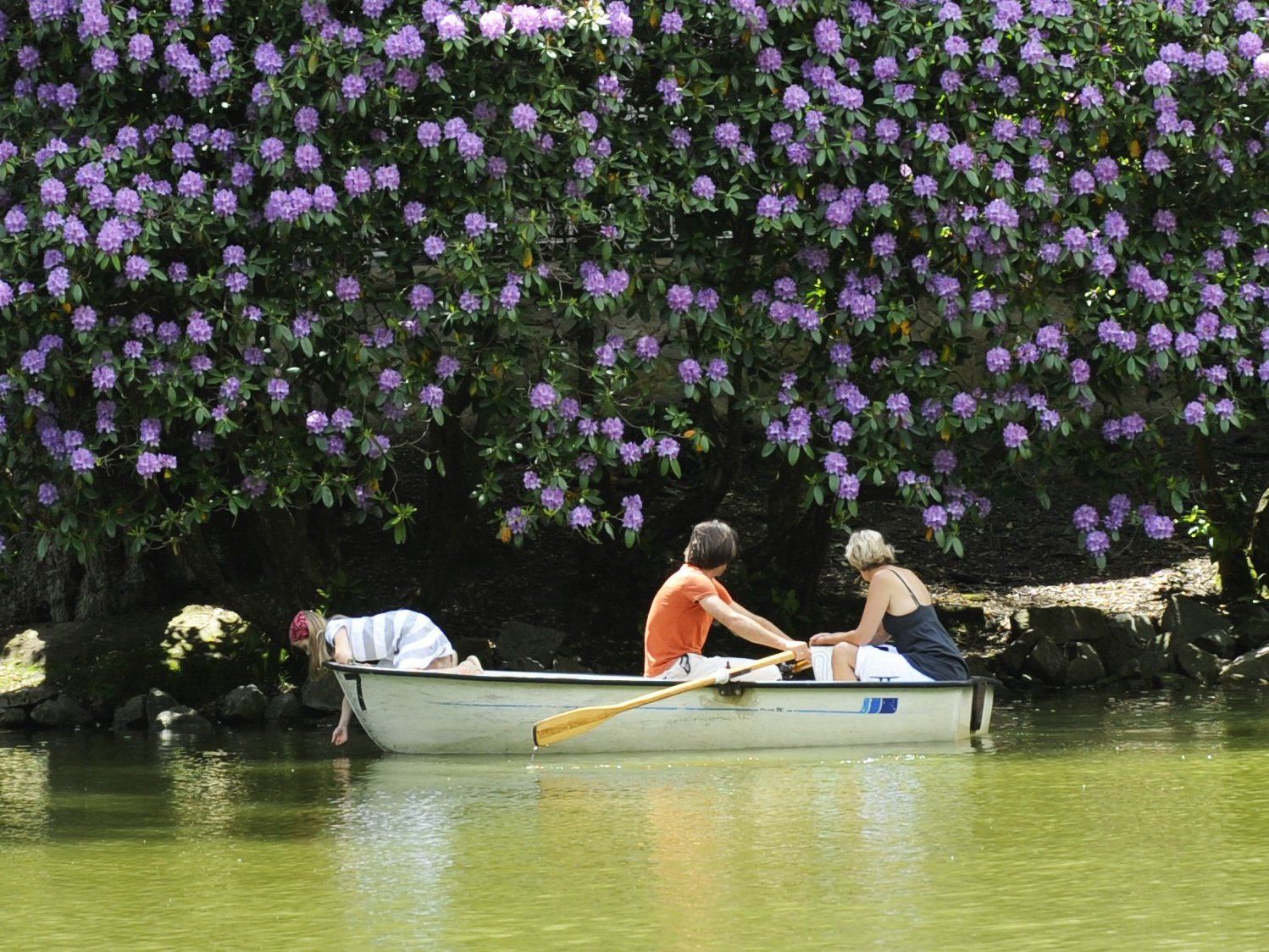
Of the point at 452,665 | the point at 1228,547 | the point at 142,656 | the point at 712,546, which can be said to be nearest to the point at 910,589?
the point at 712,546

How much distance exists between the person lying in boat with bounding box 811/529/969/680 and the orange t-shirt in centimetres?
69

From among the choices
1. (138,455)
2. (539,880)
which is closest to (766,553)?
(138,455)

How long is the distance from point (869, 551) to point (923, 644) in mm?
571

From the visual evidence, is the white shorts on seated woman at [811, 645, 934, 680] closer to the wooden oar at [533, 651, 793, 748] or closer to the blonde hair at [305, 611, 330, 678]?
the wooden oar at [533, 651, 793, 748]

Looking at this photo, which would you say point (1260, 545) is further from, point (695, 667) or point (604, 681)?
point (604, 681)

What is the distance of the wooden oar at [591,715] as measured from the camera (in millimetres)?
9406

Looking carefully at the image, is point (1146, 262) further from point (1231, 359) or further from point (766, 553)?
point (766, 553)

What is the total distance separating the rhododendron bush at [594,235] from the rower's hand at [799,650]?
0.92 m

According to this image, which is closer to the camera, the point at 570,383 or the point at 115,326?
the point at 115,326

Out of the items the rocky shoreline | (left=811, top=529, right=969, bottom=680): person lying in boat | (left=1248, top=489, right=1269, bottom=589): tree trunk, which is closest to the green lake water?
(left=811, top=529, right=969, bottom=680): person lying in boat

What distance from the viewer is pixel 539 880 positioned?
6461mm

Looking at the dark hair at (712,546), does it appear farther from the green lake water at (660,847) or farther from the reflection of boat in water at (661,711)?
the green lake water at (660,847)

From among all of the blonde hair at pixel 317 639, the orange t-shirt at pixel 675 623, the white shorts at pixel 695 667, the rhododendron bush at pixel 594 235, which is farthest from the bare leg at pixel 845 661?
the blonde hair at pixel 317 639

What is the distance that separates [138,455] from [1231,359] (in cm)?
616
